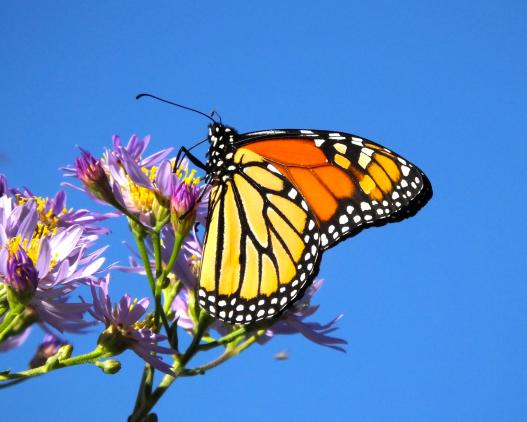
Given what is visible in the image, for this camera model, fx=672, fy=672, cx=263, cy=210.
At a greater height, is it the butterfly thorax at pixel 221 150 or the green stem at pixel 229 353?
the butterfly thorax at pixel 221 150

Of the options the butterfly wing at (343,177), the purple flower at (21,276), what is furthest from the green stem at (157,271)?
the butterfly wing at (343,177)

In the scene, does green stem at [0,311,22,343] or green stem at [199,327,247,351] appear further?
green stem at [199,327,247,351]

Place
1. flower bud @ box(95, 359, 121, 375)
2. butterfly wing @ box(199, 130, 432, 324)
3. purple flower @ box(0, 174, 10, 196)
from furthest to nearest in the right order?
butterfly wing @ box(199, 130, 432, 324) → purple flower @ box(0, 174, 10, 196) → flower bud @ box(95, 359, 121, 375)

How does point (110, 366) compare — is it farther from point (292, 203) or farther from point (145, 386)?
point (292, 203)

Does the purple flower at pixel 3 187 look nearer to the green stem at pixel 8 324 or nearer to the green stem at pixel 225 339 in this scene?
the green stem at pixel 8 324

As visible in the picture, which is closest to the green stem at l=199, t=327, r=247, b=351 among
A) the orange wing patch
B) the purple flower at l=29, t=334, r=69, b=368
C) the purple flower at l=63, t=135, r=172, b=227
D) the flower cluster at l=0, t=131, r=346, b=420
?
the flower cluster at l=0, t=131, r=346, b=420

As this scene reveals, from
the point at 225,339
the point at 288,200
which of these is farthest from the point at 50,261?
the point at 288,200

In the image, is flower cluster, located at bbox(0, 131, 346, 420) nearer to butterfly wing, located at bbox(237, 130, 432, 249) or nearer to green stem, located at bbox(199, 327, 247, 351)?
green stem, located at bbox(199, 327, 247, 351)
